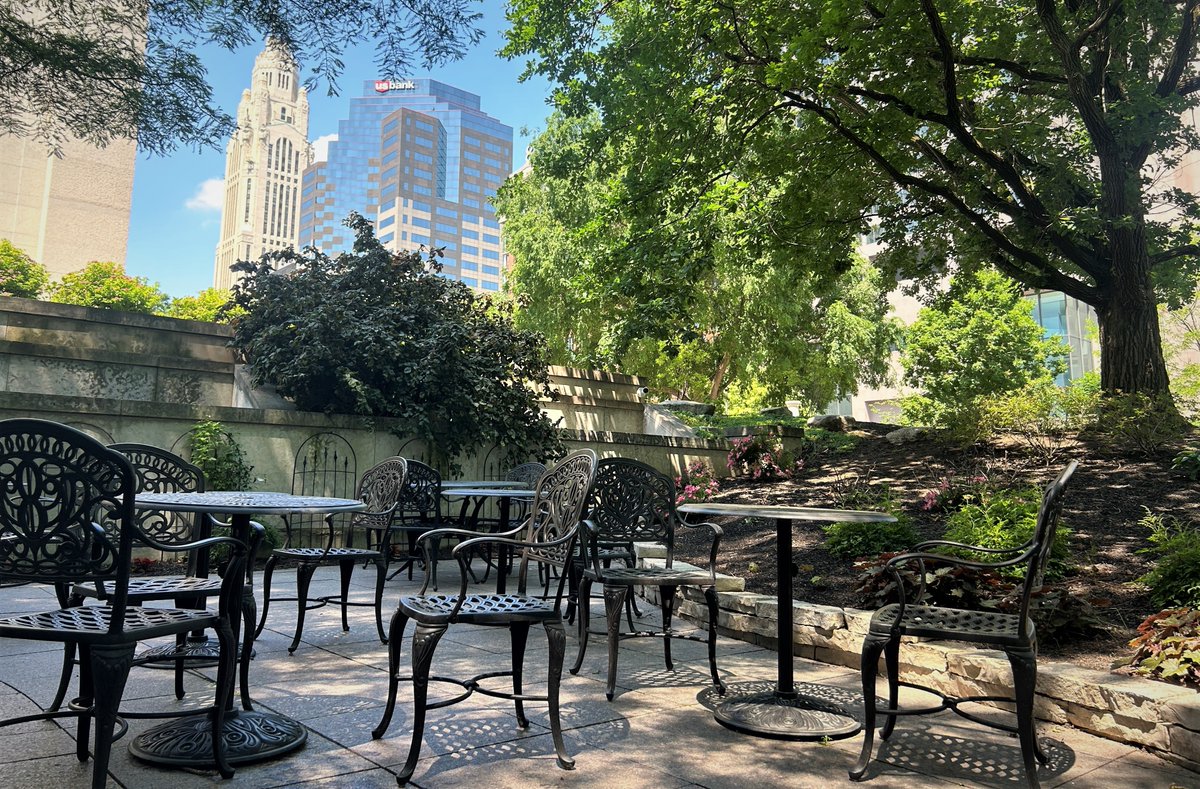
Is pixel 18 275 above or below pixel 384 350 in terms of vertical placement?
above

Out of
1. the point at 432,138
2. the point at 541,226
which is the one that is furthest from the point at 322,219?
the point at 541,226

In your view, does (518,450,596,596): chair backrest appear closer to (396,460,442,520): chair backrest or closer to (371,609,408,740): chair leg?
(371,609,408,740): chair leg

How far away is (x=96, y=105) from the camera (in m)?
10.3

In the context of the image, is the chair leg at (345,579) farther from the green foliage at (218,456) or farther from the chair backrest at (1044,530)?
the chair backrest at (1044,530)

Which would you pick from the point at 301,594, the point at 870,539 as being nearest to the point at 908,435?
the point at 870,539

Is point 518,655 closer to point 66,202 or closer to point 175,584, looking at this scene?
point 175,584

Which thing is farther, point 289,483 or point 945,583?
point 289,483

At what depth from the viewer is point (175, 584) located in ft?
11.1

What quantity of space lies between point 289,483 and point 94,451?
6947 mm

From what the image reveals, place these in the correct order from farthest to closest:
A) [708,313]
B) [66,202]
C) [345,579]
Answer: [66,202] → [708,313] → [345,579]

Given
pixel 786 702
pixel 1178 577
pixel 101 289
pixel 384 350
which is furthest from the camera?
pixel 101 289

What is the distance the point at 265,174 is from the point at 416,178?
33.4 meters

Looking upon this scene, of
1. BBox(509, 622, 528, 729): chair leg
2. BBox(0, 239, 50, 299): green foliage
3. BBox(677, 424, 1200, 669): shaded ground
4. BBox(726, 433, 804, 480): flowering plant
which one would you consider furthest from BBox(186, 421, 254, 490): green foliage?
BBox(0, 239, 50, 299): green foliage

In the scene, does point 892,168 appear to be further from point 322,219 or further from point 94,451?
point 322,219
